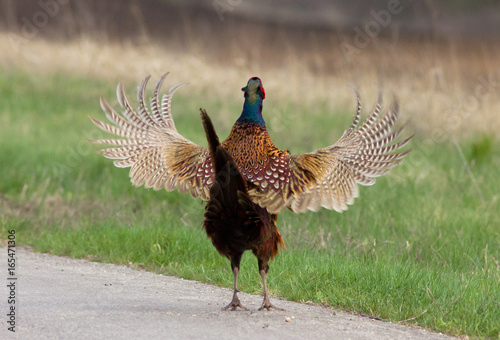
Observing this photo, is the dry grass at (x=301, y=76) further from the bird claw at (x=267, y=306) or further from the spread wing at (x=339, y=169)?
the bird claw at (x=267, y=306)

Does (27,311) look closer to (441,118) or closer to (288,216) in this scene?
(288,216)

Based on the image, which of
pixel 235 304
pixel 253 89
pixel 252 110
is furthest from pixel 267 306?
pixel 253 89

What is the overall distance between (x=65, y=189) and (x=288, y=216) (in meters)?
3.12

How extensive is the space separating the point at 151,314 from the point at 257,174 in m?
1.24

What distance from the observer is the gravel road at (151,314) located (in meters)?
4.62

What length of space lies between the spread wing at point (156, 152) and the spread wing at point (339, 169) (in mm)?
592

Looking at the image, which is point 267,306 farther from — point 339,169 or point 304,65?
point 304,65

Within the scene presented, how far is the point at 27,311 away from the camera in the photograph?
16.5 ft

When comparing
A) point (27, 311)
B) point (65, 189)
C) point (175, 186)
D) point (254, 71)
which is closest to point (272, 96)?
point (254, 71)

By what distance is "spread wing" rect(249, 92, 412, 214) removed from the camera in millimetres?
5168

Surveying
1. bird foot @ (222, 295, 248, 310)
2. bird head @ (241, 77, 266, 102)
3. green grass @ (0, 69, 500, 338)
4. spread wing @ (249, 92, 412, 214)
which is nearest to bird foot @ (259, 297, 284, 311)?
bird foot @ (222, 295, 248, 310)

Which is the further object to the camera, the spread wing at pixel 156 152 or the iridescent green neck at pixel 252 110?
the spread wing at pixel 156 152

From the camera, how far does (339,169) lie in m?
5.53

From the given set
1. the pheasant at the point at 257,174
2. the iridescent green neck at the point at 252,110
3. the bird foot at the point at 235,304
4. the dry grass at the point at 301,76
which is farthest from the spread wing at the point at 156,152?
the dry grass at the point at 301,76
